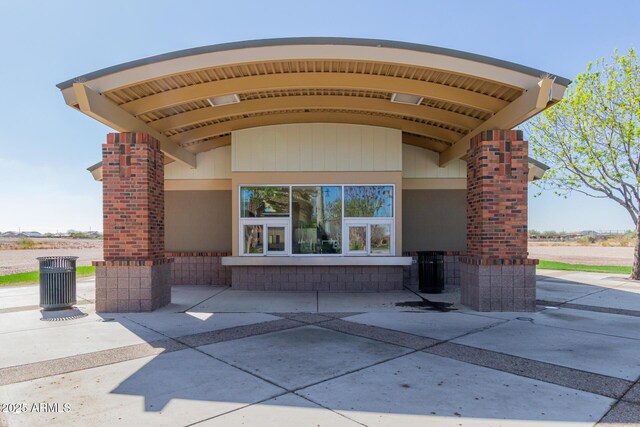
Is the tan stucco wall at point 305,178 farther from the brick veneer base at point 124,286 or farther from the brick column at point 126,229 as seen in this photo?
the brick veneer base at point 124,286

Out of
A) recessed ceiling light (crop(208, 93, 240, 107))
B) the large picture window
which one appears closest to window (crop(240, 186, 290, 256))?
the large picture window

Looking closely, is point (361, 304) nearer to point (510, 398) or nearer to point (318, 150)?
point (318, 150)

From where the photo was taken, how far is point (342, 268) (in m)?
11.2

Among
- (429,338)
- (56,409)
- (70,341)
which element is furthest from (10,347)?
(429,338)

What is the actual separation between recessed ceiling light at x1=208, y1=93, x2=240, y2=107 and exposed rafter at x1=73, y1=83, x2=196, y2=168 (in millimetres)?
1570

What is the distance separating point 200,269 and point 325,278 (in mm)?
4077

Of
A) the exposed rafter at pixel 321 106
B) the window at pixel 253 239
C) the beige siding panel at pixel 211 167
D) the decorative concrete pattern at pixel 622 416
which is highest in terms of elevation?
the exposed rafter at pixel 321 106

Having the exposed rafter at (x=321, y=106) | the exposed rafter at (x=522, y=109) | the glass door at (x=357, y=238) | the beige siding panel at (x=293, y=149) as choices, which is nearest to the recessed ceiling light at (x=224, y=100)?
the exposed rafter at (x=321, y=106)

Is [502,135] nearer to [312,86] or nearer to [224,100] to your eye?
[312,86]

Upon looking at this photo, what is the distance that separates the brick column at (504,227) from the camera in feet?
26.7

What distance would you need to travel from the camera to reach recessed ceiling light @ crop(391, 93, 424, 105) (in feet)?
28.7

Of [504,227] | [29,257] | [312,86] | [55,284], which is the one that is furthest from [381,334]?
[29,257]

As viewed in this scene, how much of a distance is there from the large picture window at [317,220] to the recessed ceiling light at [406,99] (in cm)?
269

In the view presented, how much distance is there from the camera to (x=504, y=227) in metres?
8.12
